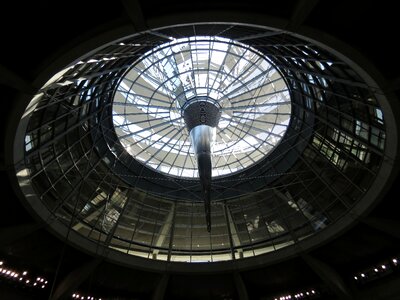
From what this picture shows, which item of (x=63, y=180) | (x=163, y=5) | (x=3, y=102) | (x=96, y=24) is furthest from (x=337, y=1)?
(x=63, y=180)

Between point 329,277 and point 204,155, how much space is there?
1128 centimetres

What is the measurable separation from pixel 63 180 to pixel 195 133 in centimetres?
935

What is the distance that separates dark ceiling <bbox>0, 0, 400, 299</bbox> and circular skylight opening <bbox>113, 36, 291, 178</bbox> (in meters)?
8.76

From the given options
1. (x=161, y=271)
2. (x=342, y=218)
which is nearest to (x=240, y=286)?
(x=161, y=271)

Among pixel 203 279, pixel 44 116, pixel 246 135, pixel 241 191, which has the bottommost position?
pixel 203 279

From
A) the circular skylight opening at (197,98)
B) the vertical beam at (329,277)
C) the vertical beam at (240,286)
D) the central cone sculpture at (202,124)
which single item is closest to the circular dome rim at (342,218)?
the vertical beam at (240,286)

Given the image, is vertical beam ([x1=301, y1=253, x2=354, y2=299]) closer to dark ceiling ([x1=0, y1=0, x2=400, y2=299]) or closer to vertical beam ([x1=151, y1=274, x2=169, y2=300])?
dark ceiling ([x1=0, y1=0, x2=400, y2=299])

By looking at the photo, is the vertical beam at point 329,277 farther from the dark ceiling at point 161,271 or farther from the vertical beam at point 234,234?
the vertical beam at point 234,234

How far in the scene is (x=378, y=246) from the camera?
20891mm

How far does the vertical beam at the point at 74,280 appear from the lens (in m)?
20.3

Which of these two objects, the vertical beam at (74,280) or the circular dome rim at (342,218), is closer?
the circular dome rim at (342,218)

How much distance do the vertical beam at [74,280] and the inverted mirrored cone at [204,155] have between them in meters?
8.06

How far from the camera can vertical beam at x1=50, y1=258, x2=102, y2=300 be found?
2028cm

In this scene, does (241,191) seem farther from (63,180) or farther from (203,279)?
(63,180)
